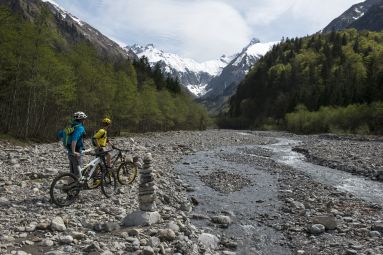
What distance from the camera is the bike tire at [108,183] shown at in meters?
16.4

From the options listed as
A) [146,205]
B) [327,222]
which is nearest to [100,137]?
[146,205]

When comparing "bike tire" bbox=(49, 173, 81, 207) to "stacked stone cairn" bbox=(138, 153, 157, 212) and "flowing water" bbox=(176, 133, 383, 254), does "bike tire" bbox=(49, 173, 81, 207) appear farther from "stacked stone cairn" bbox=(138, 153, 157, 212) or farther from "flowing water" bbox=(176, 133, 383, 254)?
"flowing water" bbox=(176, 133, 383, 254)

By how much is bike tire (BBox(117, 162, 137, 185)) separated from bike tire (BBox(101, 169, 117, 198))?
1226 millimetres

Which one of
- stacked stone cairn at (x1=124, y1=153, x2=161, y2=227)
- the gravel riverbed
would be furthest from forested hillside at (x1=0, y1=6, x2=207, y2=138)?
stacked stone cairn at (x1=124, y1=153, x2=161, y2=227)

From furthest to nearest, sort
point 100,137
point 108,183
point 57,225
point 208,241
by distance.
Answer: point 100,137 < point 108,183 < point 208,241 < point 57,225

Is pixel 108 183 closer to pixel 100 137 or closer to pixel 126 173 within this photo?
pixel 100 137

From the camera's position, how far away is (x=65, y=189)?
47.6 feet

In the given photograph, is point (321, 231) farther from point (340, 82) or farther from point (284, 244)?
point (340, 82)

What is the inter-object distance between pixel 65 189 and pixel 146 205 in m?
3.43

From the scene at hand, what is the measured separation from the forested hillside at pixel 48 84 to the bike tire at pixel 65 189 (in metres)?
30.1

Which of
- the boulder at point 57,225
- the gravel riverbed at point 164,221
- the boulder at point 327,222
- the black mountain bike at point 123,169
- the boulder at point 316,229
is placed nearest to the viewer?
the gravel riverbed at point 164,221

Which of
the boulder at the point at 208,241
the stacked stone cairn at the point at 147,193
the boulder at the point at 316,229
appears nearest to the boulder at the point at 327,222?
the boulder at the point at 316,229

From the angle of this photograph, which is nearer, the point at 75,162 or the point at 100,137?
the point at 75,162

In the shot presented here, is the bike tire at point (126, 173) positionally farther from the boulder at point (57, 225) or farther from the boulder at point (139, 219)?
the boulder at point (57, 225)
